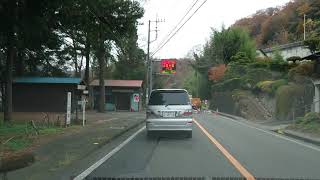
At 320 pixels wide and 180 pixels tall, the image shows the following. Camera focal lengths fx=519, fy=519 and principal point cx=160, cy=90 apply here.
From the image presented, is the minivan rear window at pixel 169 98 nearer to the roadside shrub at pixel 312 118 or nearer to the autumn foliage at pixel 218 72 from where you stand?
the roadside shrub at pixel 312 118

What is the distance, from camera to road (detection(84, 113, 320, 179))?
11.2 m

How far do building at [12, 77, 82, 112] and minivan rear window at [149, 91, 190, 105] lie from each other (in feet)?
91.7

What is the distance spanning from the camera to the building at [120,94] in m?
62.8

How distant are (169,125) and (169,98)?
3.59 feet

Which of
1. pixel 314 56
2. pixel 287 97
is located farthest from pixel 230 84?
pixel 314 56

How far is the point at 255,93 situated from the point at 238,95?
183 cm

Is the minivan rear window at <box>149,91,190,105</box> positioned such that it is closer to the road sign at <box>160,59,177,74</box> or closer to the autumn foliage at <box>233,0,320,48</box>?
the autumn foliage at <box>233,0,320,48</box>

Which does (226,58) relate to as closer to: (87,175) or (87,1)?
(87,1)

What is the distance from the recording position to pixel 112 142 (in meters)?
19.2

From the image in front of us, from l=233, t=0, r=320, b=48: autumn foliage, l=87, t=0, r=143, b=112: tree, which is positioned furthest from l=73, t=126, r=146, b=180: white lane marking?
l=233, t=0, r=320, b=48: autumn foliage

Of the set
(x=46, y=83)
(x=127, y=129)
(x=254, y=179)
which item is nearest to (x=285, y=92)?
(x=127, y=129)

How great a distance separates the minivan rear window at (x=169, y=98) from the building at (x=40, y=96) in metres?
28.0

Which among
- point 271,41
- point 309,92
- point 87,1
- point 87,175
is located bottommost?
point 87,175

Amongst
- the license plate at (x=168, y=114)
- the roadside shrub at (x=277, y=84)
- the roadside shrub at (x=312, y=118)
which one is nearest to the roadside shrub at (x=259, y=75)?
the roadside shrub at (x=277, y=84)
